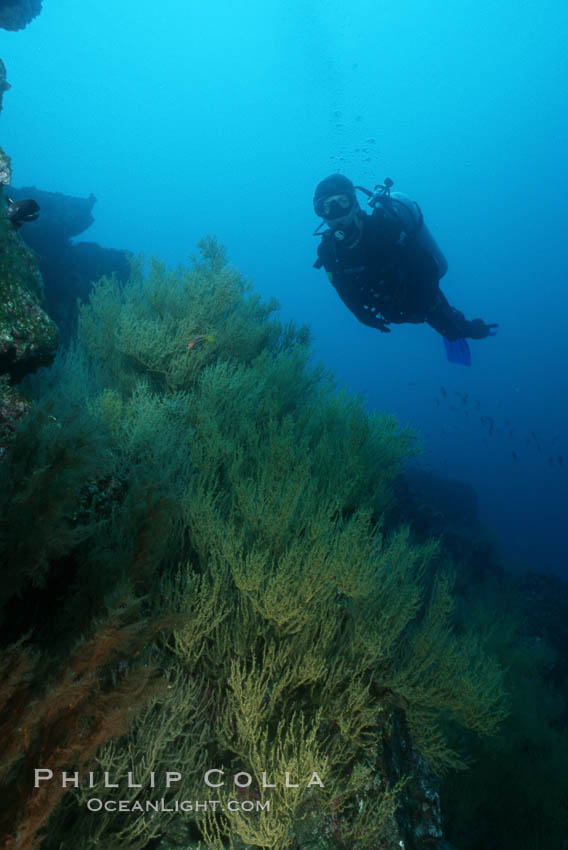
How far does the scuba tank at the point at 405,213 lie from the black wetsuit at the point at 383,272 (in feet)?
0.59

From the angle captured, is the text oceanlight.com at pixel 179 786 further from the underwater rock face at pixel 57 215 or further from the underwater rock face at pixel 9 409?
the underwater rock face at pixel 57 215

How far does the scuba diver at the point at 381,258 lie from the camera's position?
7.77 meters

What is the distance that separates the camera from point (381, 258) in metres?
8.32

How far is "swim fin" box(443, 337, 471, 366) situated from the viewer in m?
10.2

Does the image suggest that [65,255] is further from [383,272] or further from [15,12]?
[383,272]

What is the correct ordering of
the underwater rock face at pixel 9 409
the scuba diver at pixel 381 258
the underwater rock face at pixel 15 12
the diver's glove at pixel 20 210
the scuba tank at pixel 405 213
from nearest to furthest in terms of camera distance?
the underwater rock face at pixel 9 409, the diver's glove at pixel 20 210, the scuba diver at pixel 381 258, the scuba tank at pixel 405 213, the underwater rock face at pixel 15 12

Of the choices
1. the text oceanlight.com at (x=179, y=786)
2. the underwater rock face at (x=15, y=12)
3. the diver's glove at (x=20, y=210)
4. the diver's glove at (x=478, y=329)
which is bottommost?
the text oceanlight.com at (x=179, y=786)

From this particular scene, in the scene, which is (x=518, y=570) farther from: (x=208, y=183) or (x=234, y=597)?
(x=208, y=183)

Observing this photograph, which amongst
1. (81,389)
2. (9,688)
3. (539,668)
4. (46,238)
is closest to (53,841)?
(9,688)

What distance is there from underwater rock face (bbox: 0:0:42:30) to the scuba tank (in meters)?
8.72

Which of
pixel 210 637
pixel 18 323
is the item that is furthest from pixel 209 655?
pixel 18 323

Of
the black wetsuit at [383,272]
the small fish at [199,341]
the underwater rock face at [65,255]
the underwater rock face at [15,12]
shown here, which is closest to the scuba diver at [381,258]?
the black wetsuit at [383,272]

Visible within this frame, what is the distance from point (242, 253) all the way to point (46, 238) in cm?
Answer: 10993

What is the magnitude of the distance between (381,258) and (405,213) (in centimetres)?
141
